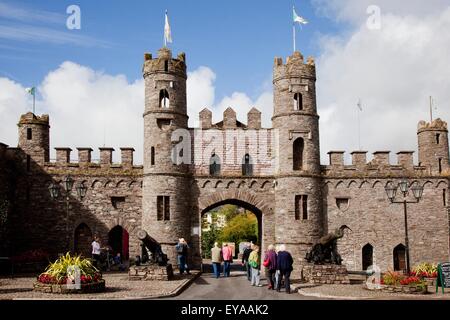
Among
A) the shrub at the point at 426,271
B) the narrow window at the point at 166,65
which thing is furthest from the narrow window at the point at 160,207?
the shrub at the point at 426,271

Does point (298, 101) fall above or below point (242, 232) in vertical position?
above

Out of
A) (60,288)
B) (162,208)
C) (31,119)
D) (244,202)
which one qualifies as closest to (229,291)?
(60,288)

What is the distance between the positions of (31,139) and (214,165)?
10489 millimetres

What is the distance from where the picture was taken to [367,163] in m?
30.9

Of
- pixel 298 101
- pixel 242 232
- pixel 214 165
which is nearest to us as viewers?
pixel 298 101

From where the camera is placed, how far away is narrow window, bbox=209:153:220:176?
99.1ft

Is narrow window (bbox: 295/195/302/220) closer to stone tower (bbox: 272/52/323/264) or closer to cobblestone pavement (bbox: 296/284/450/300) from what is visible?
stone tower (bbox: 272/52/323/264)

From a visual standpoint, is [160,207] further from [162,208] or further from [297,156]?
[297,156]

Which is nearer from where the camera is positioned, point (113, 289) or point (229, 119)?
point (113, 289)

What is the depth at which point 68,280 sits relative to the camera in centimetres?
1742

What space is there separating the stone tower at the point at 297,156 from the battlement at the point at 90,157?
844 cm

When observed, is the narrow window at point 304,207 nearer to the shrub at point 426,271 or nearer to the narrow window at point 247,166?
the narrow window at point 247,166
